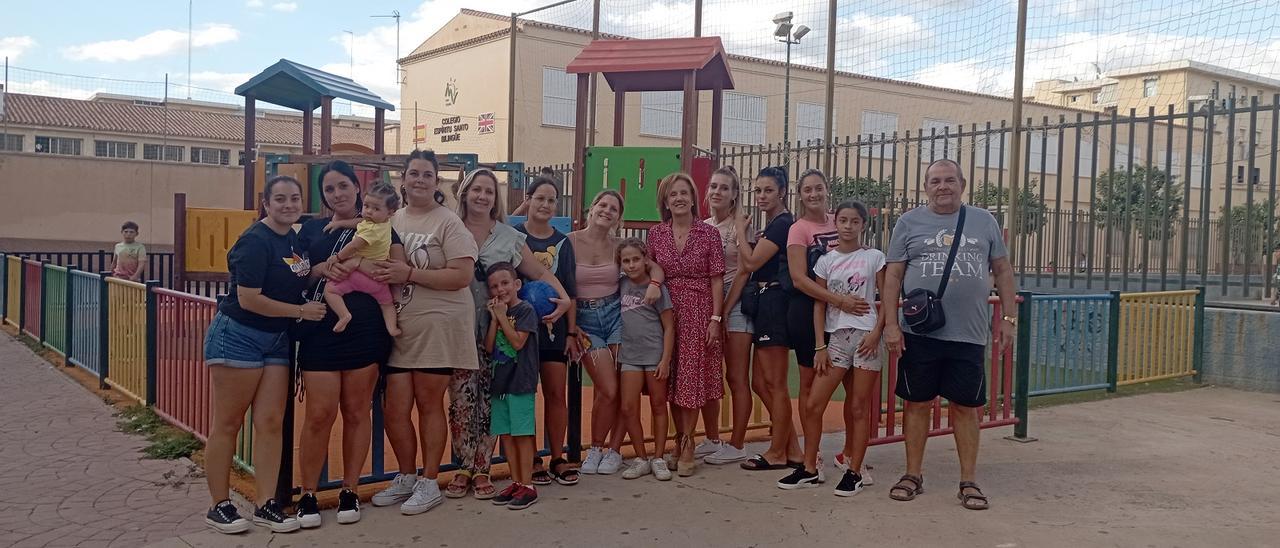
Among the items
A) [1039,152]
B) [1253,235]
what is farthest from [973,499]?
[1039,152]

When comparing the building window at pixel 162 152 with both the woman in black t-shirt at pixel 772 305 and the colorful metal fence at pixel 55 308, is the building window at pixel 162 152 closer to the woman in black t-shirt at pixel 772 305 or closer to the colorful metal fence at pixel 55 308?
the colorful metal fence at pixel 55 308

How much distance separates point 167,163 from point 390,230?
29265 millimetres

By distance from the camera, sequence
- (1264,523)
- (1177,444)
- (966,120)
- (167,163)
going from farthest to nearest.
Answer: (167,163) → (966,120) → (1177,444) → (1264,523)

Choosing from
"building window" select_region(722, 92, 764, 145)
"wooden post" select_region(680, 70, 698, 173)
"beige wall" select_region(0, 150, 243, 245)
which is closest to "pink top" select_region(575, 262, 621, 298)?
"wooden post" select_region(680, 70, 698, 173)

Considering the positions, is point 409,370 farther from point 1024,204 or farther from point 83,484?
point 1024,204

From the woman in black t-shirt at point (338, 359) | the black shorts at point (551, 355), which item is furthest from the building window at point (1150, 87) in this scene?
the woman in black t-shirt at point (338, 359)

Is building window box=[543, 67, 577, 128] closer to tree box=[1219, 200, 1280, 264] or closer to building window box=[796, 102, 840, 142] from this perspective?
building window box=[796, 102, 840, 142]

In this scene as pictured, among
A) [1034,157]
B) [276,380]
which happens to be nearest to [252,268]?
[276,380]

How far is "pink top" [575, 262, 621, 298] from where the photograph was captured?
5.21m

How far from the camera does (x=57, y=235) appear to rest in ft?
95.1

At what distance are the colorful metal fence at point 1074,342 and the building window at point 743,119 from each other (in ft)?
60.4

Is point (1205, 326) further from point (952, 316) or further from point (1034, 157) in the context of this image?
point (1034, 157)

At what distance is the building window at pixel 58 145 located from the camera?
43.4 m

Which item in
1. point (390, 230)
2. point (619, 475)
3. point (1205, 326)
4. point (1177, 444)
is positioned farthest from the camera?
point (1205, 326)
